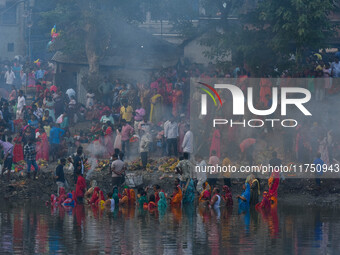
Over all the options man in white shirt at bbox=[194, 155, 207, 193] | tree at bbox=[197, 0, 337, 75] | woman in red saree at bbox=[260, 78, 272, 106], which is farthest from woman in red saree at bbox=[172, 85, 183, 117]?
man in white shirt at bbox=[194, 155, 207, 193]

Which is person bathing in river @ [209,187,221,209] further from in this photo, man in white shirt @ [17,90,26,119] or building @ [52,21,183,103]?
man in white shirt @ [17,90,26,119]

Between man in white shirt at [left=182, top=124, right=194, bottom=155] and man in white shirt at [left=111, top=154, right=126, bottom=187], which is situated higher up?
man in white shirt at [left=182, top=124, right=194, bottom=155]

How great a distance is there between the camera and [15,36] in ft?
A: 174

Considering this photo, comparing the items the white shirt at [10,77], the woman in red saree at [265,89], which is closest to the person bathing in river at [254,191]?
the woman in red saree at [265,89]

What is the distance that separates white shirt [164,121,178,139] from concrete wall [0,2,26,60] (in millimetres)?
28165

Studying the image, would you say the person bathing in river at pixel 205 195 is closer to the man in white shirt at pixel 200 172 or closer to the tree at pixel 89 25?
the man in white shirt at pixel 200 172

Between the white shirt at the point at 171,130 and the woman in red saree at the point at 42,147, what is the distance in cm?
446

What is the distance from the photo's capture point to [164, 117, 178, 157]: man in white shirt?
26297 mm

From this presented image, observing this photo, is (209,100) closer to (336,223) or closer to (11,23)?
(336,223)

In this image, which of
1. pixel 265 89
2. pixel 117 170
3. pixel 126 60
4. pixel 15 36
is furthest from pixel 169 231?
pixel 15 36

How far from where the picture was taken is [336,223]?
60.0 feet

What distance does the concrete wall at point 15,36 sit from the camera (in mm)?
52594

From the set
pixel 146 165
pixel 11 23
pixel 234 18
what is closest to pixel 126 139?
pixel 146 165

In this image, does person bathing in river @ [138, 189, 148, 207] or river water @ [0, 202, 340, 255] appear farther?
person bathing in river @ [138, 189, 148, 207]
